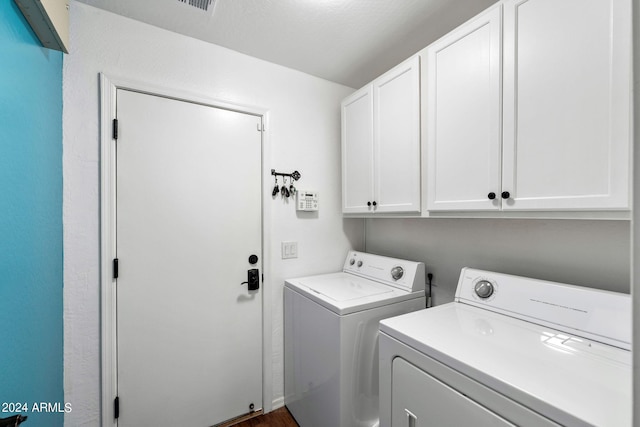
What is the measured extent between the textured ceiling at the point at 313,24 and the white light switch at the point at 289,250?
1.35 meters

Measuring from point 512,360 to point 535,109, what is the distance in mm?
922

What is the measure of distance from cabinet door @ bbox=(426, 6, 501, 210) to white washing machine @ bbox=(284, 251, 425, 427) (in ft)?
1.89

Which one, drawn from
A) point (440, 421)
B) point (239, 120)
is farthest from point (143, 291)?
point (440, 421)

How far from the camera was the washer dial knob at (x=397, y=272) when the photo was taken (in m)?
1.68

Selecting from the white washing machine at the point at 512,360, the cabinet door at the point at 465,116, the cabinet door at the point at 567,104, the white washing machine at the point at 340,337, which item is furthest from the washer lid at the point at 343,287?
the cabinet door at the point at 567,104

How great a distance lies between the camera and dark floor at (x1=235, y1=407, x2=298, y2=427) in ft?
5.64

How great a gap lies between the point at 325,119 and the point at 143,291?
1756mm

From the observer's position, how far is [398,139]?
1581mm

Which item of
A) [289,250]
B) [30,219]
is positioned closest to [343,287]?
[289,250]

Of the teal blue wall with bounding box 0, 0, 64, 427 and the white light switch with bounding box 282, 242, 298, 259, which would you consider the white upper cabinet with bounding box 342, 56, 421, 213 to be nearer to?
the white light switch with bounding box 282, 242, 298, 259

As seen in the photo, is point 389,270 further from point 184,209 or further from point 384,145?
point 184,209

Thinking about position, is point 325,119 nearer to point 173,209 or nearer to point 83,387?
point 173,209

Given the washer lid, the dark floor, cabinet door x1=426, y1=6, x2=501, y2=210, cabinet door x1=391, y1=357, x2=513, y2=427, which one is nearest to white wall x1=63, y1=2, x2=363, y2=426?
the dark floor

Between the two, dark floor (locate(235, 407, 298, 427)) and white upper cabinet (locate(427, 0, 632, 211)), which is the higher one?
white upper cabinet (locate(427, 0, 632, 211))
